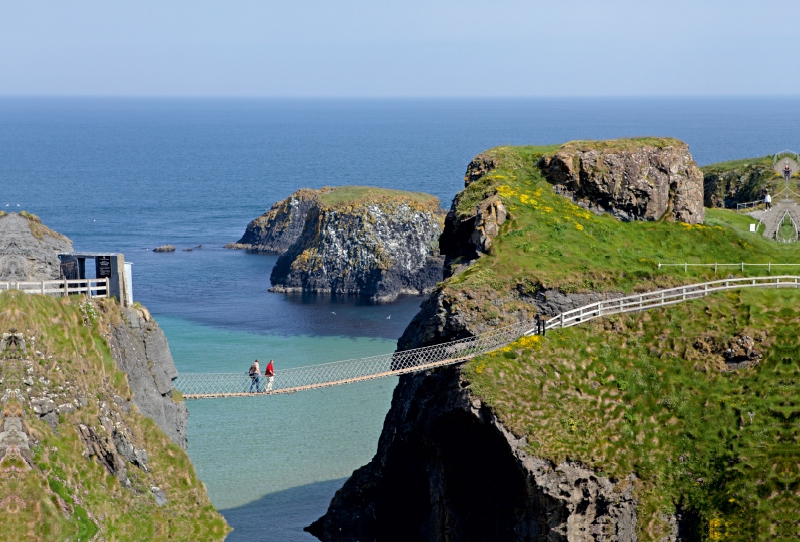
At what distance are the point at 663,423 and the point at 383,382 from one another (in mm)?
36328

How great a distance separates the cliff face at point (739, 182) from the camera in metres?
106

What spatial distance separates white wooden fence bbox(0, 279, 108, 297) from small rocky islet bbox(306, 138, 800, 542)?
55.9 feet

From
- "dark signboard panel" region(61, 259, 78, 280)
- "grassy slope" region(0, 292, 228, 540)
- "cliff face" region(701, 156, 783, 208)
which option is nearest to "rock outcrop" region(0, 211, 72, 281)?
"dark signboard panel" region(61, 259, 78, 280)

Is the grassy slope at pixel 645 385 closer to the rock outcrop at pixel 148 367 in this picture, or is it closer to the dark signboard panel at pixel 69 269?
the rock outcrop at pixel 148 367

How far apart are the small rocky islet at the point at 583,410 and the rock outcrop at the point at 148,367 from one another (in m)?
12.5

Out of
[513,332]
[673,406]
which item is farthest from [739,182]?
[513,332]

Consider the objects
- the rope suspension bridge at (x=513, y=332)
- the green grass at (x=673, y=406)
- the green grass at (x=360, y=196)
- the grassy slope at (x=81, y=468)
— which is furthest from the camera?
the green grass at (x=360, y=196)

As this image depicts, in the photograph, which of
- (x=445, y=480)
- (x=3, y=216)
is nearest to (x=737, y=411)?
(x=445, y=480)

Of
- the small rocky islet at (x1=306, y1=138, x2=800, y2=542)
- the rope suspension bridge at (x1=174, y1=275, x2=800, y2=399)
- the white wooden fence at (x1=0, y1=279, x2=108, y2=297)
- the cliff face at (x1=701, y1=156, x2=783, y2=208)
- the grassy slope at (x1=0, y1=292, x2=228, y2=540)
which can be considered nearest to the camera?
the grassy slope at (x1=0, y1=292, x2=228, y2=540)

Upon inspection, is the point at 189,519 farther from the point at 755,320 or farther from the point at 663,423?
the point at 755,320

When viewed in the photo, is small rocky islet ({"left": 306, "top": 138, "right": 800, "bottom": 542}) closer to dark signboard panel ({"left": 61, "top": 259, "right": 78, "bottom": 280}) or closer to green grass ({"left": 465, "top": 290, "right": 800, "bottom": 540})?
green grass ({"left": 465, "top": 290, "right": 800, "bottom": 540})

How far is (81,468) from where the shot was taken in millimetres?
47750

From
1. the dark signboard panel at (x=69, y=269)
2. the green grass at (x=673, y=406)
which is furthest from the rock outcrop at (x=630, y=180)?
the dark signboard panel at (x=69, y=269)

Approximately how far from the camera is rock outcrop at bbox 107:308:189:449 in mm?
53344
